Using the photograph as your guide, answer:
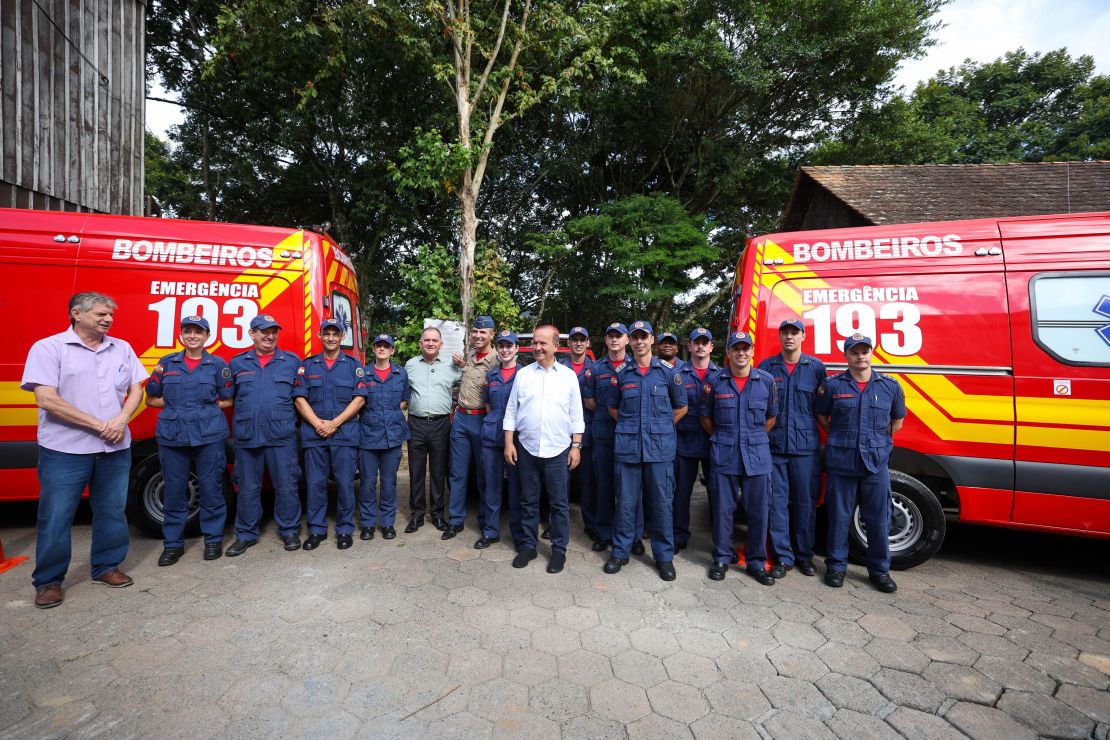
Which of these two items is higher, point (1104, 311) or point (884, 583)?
point (1104, 311)

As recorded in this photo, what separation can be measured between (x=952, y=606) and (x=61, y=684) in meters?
4.67

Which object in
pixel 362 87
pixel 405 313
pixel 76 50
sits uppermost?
pixel 362 87

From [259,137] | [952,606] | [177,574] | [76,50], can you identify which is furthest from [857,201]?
[259,137]

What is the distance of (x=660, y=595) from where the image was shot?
127 inches

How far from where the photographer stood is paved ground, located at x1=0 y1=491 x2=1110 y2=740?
209 cm

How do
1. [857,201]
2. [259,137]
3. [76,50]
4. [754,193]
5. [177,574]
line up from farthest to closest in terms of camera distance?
1. [754,193]
2. [259,137]
3. [857,201]
4. [76,50]
5. [177,574]

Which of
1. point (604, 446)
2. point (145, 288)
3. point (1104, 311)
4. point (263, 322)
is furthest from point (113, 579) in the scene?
point (1104, 311)

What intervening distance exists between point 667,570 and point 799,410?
1.40m

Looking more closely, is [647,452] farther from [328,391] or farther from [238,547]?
[238,547]

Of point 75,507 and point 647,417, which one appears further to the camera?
point 647,417

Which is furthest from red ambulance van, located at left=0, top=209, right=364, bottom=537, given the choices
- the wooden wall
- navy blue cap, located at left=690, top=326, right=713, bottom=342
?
the wooden wall

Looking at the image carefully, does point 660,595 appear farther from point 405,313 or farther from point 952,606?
point 405,313

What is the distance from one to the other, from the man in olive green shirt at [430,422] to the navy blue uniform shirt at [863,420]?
115 inches

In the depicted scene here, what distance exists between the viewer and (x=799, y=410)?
11.5 feet
